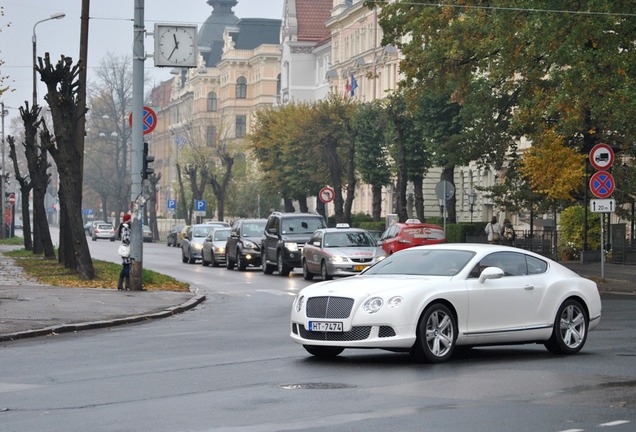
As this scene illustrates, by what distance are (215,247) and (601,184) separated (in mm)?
21843

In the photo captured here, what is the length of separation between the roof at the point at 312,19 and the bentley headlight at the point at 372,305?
11373cm

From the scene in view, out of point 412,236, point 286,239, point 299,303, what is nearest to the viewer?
point 299,303

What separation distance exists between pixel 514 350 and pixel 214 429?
8.04 meters

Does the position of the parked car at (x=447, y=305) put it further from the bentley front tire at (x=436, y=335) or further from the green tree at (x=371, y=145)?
the green tree at (x=371, y=145)

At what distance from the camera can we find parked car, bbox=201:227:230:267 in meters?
55.9

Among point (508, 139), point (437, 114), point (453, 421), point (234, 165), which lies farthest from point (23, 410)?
point (234, 165)

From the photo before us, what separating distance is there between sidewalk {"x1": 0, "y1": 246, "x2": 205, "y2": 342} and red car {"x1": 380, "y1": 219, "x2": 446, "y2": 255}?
17.1 meters

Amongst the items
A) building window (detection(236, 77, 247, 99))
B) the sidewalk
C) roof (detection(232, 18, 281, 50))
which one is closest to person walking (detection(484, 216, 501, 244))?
the sidewalk

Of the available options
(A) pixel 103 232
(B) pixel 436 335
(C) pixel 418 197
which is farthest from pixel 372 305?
(A) pixel 103 232

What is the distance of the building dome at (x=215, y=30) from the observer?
559 feet

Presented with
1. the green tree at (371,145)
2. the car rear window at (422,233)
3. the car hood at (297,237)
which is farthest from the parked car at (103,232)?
the car hood at (297,237)

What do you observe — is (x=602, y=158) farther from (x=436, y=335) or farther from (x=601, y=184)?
(x=436, y=335)

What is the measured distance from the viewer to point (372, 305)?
16.1 meters

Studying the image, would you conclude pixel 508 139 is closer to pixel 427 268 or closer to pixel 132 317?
pixel 132 317
